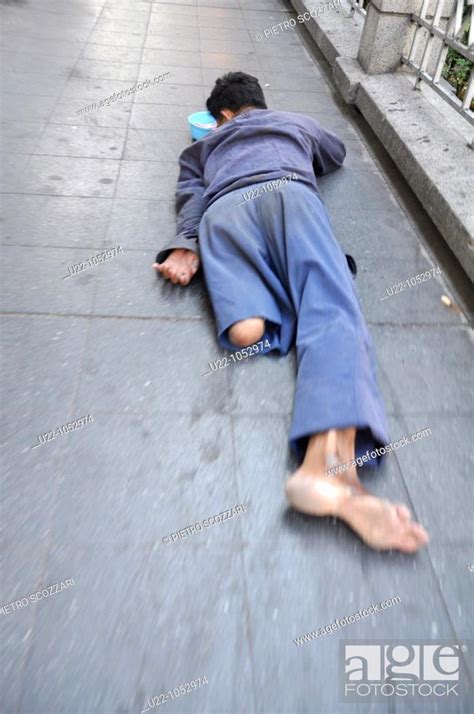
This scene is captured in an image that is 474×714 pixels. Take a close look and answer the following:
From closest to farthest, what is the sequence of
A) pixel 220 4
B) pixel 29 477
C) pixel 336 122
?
pixel 29 477 < pixel 336 122 < pixel 220 4

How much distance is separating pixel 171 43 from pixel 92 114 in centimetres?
221

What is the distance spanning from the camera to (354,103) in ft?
13.2

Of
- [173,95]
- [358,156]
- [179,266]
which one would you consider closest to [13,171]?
[179,266]

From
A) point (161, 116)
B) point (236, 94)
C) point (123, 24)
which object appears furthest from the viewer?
point (123, 24)

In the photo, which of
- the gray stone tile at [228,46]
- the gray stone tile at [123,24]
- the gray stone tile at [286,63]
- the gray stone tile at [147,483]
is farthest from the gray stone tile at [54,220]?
the gray stone tile at [123,24]

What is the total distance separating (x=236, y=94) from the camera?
9.25 feet

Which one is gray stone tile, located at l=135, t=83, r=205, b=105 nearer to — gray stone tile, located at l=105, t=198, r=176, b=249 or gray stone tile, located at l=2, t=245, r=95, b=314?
gray stone tile, located at l=105, t=198, r=176, b=249

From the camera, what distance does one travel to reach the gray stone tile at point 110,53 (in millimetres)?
4738

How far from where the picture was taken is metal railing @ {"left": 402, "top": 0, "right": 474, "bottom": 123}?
3.04 metres

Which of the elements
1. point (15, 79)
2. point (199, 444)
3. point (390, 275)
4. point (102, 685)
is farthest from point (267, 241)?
point (15, 79)

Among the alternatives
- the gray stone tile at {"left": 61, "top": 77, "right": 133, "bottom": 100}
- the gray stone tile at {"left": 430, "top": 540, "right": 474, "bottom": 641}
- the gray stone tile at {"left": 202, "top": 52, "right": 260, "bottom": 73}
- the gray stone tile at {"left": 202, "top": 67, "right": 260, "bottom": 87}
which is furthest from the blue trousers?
the gray stone tile at {"left": 202, "top": 52, "right": 260, "bottom": 73}

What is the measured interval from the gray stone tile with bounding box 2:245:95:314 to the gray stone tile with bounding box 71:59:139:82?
2618 millimetres

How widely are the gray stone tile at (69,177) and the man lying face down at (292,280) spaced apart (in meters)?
0.53

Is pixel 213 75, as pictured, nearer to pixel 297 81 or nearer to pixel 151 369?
pixel 297 81
